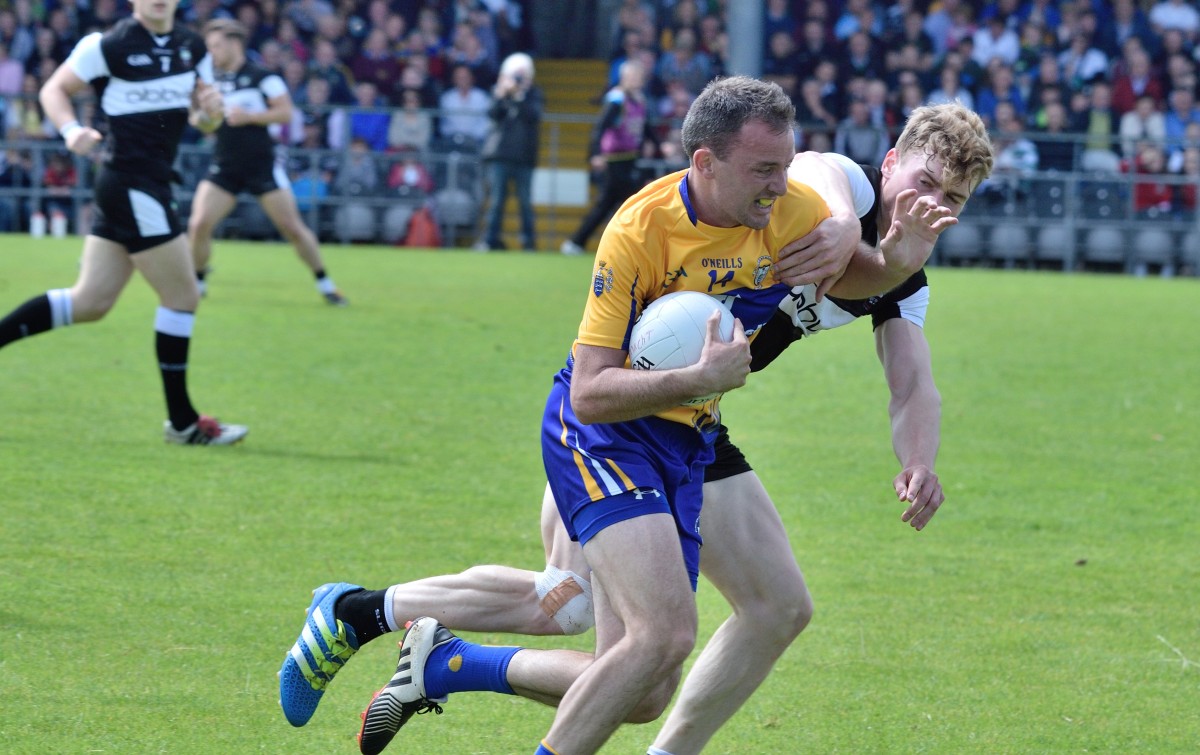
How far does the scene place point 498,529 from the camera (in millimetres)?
6820

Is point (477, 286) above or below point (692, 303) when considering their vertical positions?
below

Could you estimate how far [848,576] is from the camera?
636 centimetres

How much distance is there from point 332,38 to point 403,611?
21.2 m

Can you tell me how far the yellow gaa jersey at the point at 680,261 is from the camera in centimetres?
382

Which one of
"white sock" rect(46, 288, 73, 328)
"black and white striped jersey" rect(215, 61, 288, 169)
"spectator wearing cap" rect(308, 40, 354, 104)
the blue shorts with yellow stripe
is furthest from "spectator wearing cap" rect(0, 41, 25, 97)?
the blue shorts with yellow stripe

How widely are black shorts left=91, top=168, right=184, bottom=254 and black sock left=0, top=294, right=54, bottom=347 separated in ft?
1.51

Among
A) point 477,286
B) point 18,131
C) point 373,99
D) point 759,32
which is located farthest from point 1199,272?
point 18,131

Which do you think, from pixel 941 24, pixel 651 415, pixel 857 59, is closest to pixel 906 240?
pixel 651 415

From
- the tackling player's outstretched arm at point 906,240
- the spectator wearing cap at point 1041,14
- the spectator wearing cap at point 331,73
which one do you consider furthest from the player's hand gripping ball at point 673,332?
the spectator wearing cap at point 1041,14

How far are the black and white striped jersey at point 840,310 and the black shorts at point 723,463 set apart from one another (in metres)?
0.23

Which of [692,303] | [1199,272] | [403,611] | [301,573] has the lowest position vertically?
[1199,272]

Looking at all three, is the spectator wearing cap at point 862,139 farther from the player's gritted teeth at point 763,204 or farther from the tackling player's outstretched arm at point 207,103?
the player's gritted teeth at point 763,204

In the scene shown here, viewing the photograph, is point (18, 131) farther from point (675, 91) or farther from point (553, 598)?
point (553, 598)

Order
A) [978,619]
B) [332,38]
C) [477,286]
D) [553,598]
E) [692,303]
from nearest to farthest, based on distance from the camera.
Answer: [692,303]
[553,598]
[978,619]
[477,286]
[332,38]
